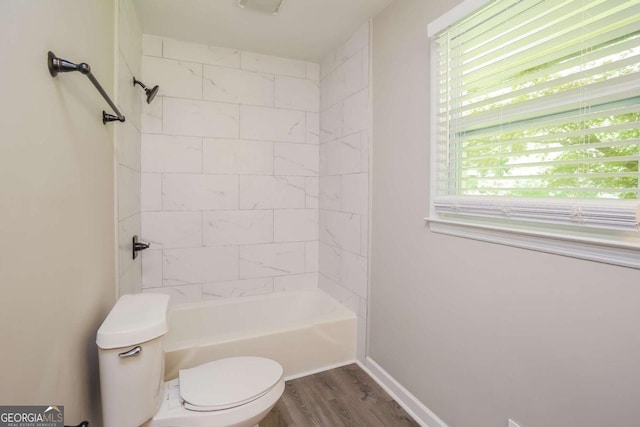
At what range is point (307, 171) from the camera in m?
2.94

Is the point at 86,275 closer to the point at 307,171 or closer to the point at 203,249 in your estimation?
the point at 203,249

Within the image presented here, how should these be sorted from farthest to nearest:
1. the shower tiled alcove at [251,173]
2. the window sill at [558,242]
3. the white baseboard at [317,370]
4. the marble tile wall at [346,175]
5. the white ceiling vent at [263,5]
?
the shower tiled alcove at [251,173], the marble tile wall at [346,175], the white baseboard at [317,370], the white ceiling vent at [263,5], the window sill at [558,242]

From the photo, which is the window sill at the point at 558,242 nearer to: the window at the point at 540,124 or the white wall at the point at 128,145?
the window at the point at 540,124

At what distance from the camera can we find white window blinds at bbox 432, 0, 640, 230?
972 mm

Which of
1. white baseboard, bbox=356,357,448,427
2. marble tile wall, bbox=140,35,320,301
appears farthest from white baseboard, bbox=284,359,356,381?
marble tile wall, bbox=140,35,320,301

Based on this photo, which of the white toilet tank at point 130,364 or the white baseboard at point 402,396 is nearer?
the white toilet tank at point 130,364

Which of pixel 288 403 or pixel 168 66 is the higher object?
pixel 168 66

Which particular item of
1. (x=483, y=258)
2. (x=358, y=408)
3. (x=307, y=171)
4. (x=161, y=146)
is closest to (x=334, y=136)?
(x=307, y=171)

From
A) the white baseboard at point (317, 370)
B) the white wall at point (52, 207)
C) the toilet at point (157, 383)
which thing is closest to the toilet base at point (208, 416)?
the toilet at point (157, 383)

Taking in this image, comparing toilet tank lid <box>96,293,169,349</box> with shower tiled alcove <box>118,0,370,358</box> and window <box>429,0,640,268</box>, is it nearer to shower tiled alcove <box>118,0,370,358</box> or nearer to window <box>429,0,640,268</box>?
shower tiled alcove <box>118,0,370,358</box>

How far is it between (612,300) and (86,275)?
1.82m

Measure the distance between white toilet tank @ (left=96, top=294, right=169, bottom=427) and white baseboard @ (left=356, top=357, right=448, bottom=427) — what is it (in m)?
1.34

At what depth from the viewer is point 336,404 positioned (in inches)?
75.4

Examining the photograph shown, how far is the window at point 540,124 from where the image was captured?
97 centimetres
